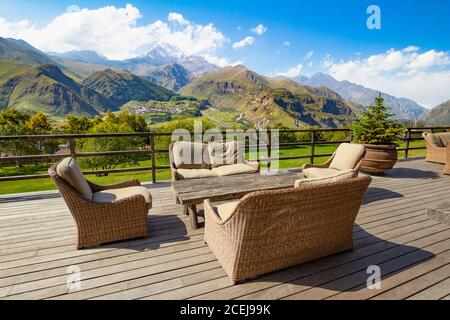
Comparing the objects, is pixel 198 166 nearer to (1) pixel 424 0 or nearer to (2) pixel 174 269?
(2) pixel 174 269

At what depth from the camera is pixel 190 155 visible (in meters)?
4.54

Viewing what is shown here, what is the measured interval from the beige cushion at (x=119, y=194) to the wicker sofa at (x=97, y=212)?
1.6 inches

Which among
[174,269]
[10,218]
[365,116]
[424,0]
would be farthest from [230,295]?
[424,0]

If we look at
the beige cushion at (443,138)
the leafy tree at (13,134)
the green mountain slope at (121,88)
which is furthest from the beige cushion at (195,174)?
the green mountain slope at (121,88)

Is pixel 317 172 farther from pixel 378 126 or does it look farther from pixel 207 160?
pixel 378 126

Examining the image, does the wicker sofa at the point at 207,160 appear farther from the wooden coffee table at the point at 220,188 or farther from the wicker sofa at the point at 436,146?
the wicker sofa at the point at 436,146

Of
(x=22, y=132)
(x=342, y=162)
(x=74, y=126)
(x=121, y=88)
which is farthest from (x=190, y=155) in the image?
(x=121, y=88)

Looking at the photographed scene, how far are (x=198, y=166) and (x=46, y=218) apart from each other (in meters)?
2.46

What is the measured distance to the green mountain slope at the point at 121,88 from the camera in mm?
163250

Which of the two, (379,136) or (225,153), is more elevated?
(379,136)

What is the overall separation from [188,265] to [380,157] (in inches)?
197

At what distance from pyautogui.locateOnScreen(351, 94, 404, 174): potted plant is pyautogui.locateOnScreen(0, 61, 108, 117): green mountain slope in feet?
426

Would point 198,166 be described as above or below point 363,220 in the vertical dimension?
above

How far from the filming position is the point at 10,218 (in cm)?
326
